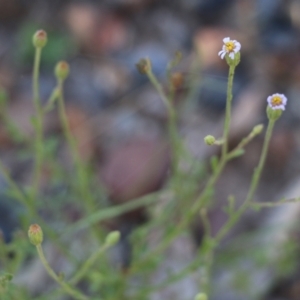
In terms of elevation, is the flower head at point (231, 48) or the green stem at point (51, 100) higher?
the green stem at point (51, 100)

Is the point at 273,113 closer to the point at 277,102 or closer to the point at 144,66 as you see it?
the point at 277,102

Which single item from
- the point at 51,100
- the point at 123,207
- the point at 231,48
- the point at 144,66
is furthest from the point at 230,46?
the point at 123,207

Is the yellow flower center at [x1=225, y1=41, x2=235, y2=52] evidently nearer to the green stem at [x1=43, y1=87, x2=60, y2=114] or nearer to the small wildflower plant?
the small wildflower plant

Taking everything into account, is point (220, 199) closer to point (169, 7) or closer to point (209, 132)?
point (209, 132)

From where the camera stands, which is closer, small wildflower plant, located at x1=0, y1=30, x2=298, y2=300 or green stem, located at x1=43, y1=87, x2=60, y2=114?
small wildflower plant, located at x1=0, y1=30, x2=298, y2=300

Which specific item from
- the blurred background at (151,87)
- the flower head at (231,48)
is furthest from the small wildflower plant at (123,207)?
the blurred background at (151,87)

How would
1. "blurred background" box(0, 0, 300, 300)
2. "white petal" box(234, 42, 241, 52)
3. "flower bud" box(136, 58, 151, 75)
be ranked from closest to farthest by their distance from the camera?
"white petal" box(234, 42, 241, 52), "flower bud" box(136, 58, 151, 75), "blurred background" box(0, 0, 300, 300)

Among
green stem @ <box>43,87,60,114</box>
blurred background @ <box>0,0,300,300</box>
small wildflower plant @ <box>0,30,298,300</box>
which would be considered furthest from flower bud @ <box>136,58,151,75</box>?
blurred background @ <box>0,0,300,300</box>

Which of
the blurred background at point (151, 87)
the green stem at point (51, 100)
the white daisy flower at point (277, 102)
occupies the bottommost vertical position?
the white daisy flower at point (277, 102)

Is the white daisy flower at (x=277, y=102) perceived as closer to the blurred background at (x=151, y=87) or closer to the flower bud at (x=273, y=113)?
the flower bud at (x=273, y=113)
